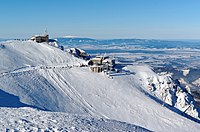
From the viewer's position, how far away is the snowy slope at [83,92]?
3775cm

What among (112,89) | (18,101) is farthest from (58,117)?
(112,89)

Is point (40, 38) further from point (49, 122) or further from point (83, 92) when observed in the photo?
point (49, 122)

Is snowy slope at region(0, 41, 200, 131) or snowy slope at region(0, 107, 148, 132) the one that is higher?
snowy slope at region(0, 107, 148, 132)

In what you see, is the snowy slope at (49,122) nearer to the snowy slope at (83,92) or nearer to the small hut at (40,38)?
the snowy slope at (83,92)

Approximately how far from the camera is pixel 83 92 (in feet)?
140

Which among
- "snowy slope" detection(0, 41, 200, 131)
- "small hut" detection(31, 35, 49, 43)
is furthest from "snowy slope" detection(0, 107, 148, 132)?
"small hut" detection(31, 35, 49, 43)

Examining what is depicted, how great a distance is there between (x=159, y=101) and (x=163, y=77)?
6389mm

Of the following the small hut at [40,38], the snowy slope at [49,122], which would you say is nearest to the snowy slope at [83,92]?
the small hut at [40,38]

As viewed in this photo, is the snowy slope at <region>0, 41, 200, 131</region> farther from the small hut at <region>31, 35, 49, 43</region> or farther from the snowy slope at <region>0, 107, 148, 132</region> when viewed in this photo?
the snowy slope at <region>0, 107, 148, 132</region>

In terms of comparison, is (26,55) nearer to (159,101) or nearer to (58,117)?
(159,101)

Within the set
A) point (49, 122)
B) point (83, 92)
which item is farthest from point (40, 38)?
point (49, 122)

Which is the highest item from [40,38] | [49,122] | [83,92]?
[40,38]

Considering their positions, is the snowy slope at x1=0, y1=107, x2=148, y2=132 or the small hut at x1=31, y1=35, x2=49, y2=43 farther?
the small hut at x1=31, y1=35, x2=49, y2=43

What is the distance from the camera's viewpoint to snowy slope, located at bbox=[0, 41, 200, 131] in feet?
124
